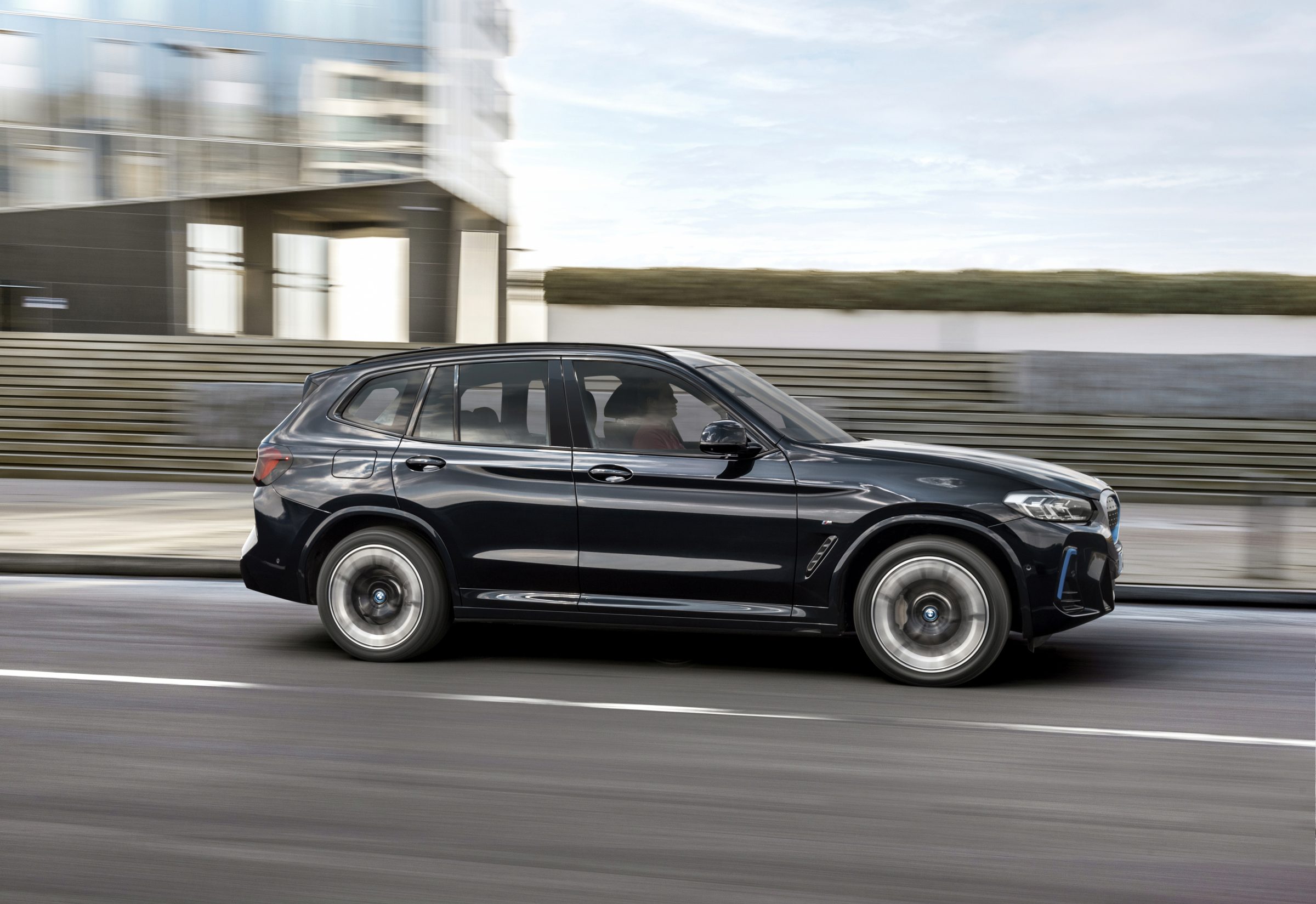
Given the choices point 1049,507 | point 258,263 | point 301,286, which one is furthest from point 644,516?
point 258,263

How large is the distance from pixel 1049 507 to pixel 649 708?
6.73 ft

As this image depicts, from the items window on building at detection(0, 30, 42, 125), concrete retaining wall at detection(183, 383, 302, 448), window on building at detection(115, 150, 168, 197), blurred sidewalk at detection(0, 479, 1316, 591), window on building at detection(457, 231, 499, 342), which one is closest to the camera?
blurred sidewalk at detection(0, 479, 1316, 591)

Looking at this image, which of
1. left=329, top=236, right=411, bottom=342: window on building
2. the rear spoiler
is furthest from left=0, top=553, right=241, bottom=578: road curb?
left=329, top=236, right=411, bottom=342: window on building

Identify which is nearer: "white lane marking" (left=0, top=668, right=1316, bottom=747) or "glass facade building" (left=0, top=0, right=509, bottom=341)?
"white lane marking" (left=0, top=668, right=1316, bottom=747)

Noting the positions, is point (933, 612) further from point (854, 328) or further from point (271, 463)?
point (854, 328)

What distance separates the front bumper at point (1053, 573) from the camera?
19.5 ft

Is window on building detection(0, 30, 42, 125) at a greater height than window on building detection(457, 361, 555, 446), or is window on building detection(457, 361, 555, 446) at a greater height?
window on building detection(0, 30, 42, 125)

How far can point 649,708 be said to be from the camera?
5.72 meters

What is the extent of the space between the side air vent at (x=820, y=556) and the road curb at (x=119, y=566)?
16.6 feet

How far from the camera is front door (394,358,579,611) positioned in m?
6.40

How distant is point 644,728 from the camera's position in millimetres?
5371

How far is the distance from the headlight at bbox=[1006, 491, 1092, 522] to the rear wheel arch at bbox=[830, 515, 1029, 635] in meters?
0.19

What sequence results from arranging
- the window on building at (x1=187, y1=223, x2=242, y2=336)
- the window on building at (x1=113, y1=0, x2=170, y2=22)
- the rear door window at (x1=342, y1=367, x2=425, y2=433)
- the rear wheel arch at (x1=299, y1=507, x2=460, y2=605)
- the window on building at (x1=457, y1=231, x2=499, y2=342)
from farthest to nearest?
1. the window on building at (x1=187, y1=223, x2=242, y2=336)
2. the window on building at (x1=457, y1=231, x2=499, y2=342)
3. the window on building at (x1=113, y1=0, x2=170, y2=22)
4. the rear door window at (x1=342, y1=367, x2=425, y2=433)
5. the rear wheel arch at (x1=299, y1=507, x2=460, y2=605)

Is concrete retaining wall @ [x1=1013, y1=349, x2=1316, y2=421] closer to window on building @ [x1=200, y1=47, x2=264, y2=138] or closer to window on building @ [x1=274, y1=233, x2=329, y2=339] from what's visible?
window on building @ [x1=274, y1=233, x2=329, y2=339]
